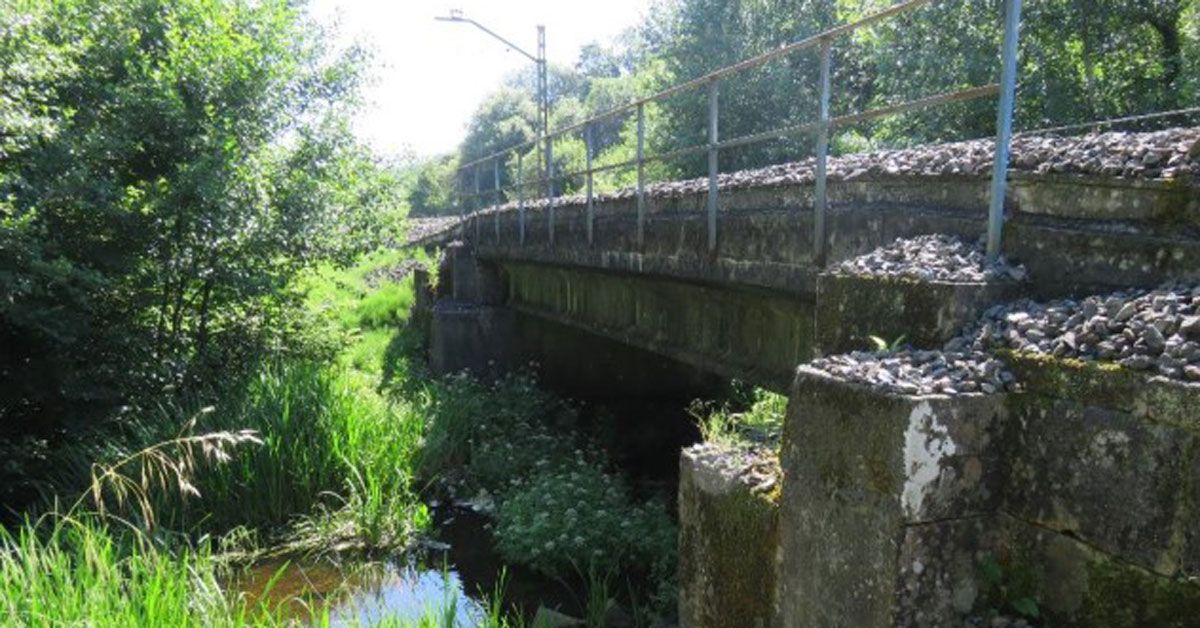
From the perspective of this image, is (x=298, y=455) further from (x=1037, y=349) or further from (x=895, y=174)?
(x=1037, y=349)

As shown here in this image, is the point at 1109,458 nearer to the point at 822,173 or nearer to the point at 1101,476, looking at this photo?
the point at 1101,476

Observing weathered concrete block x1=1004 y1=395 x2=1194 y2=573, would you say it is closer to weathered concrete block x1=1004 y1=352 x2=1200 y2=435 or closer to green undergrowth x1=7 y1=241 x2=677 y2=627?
weathered concrete block x1=1004 y1=352 x2=1200 y2=435

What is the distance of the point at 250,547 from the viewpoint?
7352 millimetres

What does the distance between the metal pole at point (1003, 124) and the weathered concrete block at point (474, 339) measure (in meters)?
9.28

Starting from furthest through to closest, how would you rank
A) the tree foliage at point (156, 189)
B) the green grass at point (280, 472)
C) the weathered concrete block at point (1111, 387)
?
the tree foliage at point (156, 189) < the green grass at point (280, 472) < the weathered concrete block at point (1111, 387)

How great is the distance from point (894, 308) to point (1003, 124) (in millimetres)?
826

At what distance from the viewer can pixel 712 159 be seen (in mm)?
5539

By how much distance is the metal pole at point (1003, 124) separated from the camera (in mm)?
3324

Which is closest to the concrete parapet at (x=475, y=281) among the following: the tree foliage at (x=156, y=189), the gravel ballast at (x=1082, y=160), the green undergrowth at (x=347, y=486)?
the tree foliage at (x=156, y=189)

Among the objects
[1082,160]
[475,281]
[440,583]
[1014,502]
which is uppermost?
[1082,160]

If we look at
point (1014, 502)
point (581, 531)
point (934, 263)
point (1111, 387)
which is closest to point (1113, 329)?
point (1111, 387)

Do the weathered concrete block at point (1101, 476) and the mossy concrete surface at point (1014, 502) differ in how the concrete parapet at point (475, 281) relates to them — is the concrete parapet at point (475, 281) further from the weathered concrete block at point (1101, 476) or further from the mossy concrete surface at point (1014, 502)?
the weathered concrete block at point (1101, 476)

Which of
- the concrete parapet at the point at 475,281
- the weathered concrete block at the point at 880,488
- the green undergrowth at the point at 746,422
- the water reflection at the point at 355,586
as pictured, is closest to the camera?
the weathered concrete block at the point at 880,488

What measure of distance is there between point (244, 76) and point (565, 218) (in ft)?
12.7
